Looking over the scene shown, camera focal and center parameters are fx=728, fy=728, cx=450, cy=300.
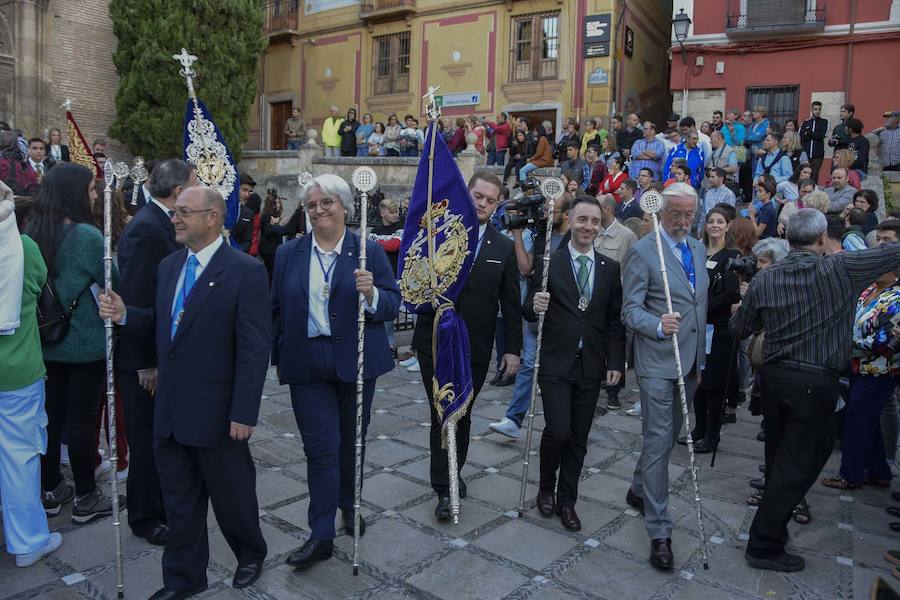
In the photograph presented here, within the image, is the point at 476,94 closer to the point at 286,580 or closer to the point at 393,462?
the point at 393,462

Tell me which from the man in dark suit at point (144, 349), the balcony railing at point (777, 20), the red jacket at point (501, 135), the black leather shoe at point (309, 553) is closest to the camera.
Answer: the black leather shoe at point (309, 553)

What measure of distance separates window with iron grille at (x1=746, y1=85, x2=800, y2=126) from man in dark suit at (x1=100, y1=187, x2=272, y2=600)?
62.4 feet

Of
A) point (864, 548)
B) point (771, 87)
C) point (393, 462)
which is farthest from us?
point (771, 87)

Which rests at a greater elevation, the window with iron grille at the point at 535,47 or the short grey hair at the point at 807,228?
the window with iron grille at the point at 535,47

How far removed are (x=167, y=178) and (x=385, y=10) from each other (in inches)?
861

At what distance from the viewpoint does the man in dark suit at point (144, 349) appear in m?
3.84

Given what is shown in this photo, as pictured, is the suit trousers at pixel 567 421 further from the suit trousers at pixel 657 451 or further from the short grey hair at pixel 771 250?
the short grey hair at pixel 771 250

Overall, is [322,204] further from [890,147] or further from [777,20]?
[777,20]

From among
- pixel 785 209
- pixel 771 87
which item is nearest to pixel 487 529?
pixel 785 209

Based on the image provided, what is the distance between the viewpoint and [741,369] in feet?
22.5

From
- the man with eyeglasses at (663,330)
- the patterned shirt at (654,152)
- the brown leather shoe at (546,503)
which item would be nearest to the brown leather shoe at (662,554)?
the man with eyeglasses at (663,330)

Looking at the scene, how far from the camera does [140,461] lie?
13.2ft

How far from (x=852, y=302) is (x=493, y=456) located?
9.21 ft

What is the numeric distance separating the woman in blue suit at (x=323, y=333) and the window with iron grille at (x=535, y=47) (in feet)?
62.5
